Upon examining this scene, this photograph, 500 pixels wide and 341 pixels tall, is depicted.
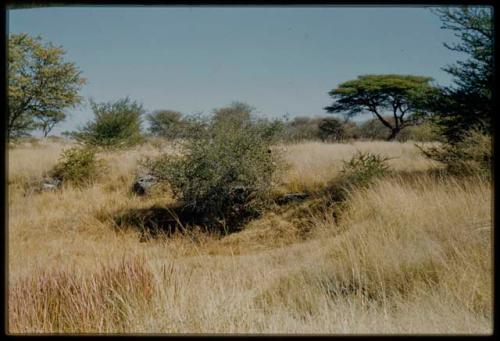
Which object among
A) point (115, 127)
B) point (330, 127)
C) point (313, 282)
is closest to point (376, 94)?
point (330, 127)

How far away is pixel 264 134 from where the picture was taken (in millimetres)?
8688

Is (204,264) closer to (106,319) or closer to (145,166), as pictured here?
(106,319)

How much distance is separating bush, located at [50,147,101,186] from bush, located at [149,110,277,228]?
349 cm

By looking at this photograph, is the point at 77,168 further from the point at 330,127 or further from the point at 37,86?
the point at 330,127

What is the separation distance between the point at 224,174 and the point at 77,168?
488 cm

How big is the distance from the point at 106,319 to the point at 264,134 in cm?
636

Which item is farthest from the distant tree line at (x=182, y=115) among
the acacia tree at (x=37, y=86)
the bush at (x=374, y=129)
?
the bush at (x=374, y=129)

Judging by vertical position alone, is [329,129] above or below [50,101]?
below

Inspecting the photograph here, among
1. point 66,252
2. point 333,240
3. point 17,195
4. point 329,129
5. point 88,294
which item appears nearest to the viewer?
point 88,294

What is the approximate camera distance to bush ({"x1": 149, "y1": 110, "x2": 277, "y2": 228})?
25.2 feet

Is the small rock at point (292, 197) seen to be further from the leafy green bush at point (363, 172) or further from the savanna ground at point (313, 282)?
the savanna ground at point (313, 282)

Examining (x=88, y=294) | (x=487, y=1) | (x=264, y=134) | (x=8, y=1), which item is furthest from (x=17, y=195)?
(x=487, y=1)

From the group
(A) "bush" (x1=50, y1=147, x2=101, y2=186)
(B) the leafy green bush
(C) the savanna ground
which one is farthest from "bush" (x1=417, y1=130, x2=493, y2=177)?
(A) "bush" (x1=50, y1=147, x2=101, y2=186)

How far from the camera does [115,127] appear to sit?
53.4 ft
